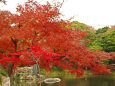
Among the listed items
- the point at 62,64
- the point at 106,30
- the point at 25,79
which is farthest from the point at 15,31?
the point at 106,30

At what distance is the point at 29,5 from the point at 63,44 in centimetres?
260

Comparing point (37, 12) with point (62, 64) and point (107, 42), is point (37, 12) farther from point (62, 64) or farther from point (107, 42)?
point (107, 42)

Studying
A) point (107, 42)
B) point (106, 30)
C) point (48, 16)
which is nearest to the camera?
point (48, 16)

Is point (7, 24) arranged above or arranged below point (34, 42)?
above

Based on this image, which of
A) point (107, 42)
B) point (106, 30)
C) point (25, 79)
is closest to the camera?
point (25, 79)

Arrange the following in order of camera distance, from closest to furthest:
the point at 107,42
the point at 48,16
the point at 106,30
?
1. the point at 48,16
2. the point at 107,42
3. the point at 106,30

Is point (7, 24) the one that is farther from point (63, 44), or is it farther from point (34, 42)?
point (63, 44)

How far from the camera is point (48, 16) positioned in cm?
624

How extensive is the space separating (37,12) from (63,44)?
2.08 m

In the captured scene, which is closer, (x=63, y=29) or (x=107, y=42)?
(x=63, y=29)

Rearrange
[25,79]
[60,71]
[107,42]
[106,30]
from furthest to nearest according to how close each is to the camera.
Result: [106,30] → [60,71] → [107,42] → [25,79]

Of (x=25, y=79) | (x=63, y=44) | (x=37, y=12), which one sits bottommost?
(x=25, y=79)

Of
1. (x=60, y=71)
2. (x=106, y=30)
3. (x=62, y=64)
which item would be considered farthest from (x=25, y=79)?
(x=106, y=30)

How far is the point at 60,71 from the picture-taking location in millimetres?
29797
